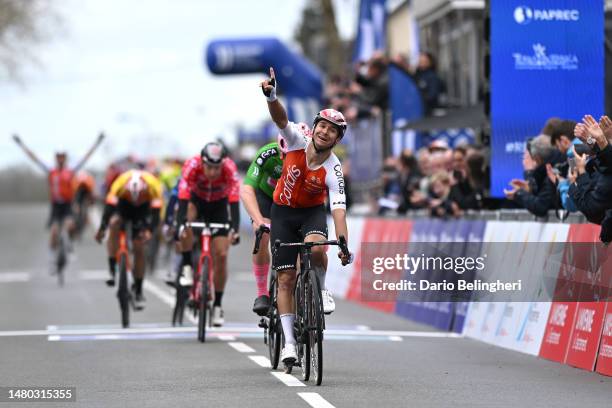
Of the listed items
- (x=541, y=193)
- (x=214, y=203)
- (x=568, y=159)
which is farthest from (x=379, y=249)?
(x=568, y=159)

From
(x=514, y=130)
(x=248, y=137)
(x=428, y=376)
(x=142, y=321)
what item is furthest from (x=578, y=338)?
(x=248, y=137)

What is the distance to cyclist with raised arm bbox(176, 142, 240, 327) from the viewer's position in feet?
54.9

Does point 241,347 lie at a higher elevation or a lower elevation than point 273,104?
lower

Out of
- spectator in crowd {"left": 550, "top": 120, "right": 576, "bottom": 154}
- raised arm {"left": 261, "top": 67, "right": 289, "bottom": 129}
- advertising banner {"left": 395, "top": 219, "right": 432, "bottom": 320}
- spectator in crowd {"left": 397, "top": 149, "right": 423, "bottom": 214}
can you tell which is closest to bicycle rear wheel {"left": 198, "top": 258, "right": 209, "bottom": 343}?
advertising banner {"left": 395, "top": 219, "right": 432, "bottom": 320}

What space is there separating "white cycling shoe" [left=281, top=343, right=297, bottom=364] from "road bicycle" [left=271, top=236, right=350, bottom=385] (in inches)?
1.9

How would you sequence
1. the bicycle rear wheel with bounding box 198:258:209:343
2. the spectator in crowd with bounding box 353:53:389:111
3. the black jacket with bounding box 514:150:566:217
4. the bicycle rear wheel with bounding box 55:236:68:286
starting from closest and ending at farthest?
the black jacket with bounding box 514:150:566:217 → the bicycle rear wheel with bounding box 198:258:209:343 → the bicycle rear wheel with bounding box 55:236:68:286 → the spectator in crowd with bounding box 353:53:389:111

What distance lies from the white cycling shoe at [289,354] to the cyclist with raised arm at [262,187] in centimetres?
95

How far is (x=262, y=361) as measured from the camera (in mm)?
14039

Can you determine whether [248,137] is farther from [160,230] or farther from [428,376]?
[428,376]

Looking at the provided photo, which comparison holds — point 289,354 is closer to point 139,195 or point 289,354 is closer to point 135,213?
point 139,195

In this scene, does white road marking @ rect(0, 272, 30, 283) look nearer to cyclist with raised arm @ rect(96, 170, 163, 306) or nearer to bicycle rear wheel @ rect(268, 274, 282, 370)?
cyclist with raised arm @ rect(96, 170, 163, 306)

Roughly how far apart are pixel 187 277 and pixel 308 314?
18.0 feet

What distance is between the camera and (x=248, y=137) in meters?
94.4

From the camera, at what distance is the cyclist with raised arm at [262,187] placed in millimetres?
13031
